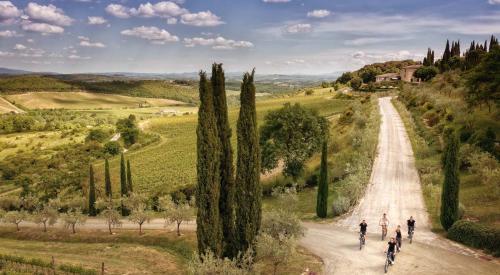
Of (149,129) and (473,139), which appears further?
(149,129)

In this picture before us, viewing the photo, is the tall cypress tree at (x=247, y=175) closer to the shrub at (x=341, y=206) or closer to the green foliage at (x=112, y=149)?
the shrub at (x=341, y=206)

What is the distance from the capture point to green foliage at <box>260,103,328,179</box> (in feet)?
173

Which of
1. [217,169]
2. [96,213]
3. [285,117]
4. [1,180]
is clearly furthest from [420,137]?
[1,180]

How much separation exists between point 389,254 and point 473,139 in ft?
88.3

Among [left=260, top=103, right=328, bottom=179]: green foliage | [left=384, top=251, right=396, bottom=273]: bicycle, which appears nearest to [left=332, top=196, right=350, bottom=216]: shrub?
[left=384, top=251, right=396, bottom=273]: bicycle

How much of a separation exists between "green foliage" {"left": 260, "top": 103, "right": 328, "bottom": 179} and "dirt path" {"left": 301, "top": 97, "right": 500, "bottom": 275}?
32.6 feet

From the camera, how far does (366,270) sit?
23203 mm

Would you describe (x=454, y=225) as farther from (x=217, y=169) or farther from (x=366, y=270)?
(x=217, y=169)

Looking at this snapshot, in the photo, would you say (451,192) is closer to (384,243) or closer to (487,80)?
(384,243)

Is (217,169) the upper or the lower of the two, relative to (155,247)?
upper

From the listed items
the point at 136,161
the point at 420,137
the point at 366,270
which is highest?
the point at 420,137

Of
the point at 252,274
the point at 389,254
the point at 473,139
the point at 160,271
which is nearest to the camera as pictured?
the point at 252,274

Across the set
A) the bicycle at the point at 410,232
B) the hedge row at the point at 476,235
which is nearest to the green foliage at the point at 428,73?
the hedge row at the point at 476,235

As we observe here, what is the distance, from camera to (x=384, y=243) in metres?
27.3
